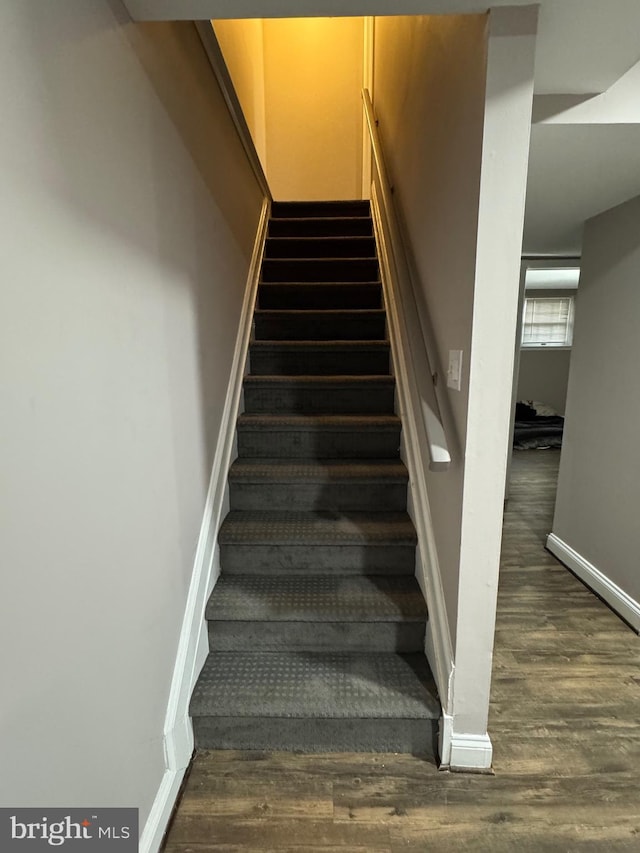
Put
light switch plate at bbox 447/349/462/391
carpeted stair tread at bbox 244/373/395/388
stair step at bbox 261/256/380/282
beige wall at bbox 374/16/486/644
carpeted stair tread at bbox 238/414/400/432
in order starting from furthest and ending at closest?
stair step at bbox 261/256/380/282, carpeted stair tread at bbox 244/373/395/388, carpeted stair tread at bbox 238/414/400/432, light switch plate at bbox 447/349/462/391, beige wall at bbox 374/16/486/644

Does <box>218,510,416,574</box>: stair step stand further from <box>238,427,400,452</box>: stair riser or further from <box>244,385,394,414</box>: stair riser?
<box>244,385,394,414</box>: stair riser

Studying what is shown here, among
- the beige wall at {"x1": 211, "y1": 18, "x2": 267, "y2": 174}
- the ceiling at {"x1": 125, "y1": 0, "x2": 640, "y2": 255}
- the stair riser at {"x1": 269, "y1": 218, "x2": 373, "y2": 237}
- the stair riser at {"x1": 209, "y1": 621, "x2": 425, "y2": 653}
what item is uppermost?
the beige wall at {"x1": 211, "y1": 18, "x2": 267, "y2": 174}

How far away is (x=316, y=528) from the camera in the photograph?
70.1 inches

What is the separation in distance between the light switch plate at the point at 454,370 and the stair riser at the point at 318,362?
3.47 ft

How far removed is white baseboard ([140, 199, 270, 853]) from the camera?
117 centimetres

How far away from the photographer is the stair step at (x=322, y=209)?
349cm

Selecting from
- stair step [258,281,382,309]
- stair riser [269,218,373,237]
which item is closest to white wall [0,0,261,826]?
stair step [258,281,382,309]

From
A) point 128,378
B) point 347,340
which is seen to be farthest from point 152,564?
point 347,340

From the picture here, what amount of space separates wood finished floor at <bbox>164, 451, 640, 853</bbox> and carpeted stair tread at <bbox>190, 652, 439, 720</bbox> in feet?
0.54

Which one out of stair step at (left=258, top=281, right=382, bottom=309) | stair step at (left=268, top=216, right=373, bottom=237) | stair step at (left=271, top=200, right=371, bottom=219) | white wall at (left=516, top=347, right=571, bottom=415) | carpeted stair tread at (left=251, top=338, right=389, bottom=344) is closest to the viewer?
carpeted stair tread at (left=251, top=338, right=389, bottom=344)

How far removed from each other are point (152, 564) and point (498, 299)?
1173 mm

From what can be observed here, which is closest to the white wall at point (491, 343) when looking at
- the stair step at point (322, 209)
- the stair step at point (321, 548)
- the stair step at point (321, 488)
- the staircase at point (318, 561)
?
the staircase at point (318, 561)

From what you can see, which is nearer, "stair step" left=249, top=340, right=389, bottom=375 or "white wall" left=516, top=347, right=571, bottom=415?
"stair step" left=249, top=340, right=389, bottom=375

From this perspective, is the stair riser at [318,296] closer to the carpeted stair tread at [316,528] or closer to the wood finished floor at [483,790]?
the carpeted stair tread at [316,528]
